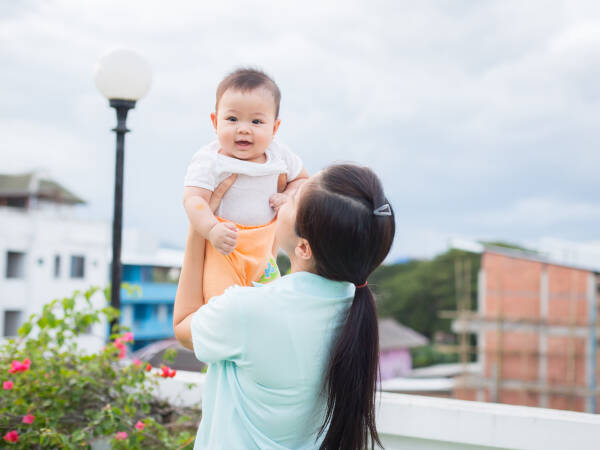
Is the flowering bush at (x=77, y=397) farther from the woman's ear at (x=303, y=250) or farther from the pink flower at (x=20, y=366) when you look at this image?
the woman's ear at (x=303, y=250)

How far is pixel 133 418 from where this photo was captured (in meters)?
2.47

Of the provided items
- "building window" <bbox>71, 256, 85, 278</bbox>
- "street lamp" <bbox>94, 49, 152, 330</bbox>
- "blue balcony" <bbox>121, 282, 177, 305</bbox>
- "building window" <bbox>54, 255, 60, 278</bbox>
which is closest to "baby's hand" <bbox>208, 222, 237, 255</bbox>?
"street lamp" <bbox>94, 49, 152, 330</bbox>

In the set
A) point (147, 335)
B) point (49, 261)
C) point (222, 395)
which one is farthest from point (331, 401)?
point (147, 335)

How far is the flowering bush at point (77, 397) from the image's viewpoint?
2.30 metres

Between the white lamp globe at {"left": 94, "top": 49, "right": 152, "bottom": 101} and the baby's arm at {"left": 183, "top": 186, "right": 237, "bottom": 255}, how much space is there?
8.60 ft

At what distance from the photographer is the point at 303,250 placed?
1.32 m

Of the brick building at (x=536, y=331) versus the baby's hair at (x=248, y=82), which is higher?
the baby's hair at (x=248, y=82)

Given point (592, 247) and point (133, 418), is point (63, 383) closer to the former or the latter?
point (133, 418)

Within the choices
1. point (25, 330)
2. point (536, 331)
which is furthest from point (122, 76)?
point (536, 331)

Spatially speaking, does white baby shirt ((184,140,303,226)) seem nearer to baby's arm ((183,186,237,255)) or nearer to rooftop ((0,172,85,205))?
baby's arm ((183,186,237,255))

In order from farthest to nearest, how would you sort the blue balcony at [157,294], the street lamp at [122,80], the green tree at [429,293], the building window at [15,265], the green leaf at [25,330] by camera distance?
the green tree at [429,293], the blue balcony at [157,294], the building window at [15,265], the street lamp at [122,80], the green leaf at [25,330]

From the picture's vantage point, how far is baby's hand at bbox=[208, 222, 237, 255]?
1517mm

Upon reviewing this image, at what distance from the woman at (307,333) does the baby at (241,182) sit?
27cm

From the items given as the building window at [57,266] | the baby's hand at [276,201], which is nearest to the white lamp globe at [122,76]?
the baby's hand at [276,201]
